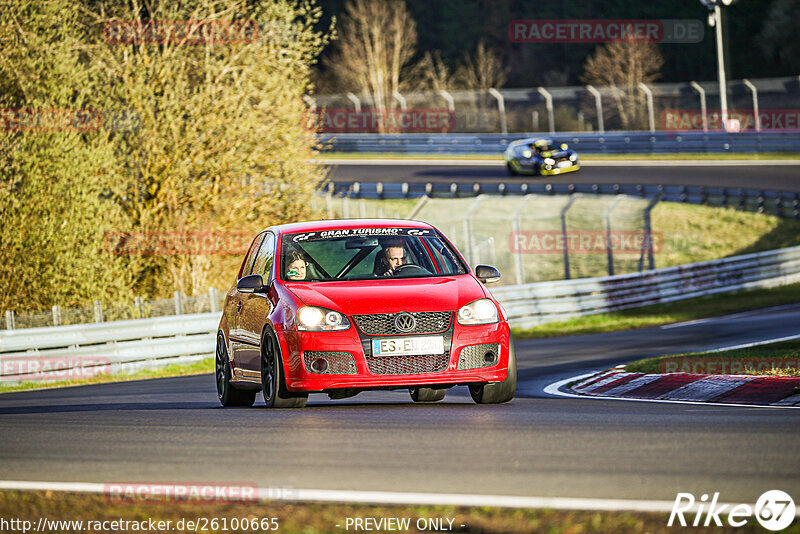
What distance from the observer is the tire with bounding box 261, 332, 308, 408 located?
32.5 ft

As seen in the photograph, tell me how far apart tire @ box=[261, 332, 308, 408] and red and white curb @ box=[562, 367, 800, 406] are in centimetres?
323

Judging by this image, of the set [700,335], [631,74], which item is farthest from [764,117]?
[700,335]

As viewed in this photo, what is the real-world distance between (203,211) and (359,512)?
2368cm

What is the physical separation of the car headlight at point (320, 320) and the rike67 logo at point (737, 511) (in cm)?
439

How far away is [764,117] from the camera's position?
2333 inches

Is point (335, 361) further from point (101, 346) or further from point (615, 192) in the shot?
point (615, 192)

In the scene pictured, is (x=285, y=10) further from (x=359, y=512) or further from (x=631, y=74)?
(x=631, y=74)

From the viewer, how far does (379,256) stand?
10.7m

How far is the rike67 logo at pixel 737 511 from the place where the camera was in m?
5.05

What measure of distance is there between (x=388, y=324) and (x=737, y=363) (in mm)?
5313

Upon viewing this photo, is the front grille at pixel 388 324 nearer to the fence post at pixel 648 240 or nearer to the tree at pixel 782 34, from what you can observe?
the fence post at pixel 648 240

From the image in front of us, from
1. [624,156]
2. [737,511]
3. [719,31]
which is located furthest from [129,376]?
[624,156]

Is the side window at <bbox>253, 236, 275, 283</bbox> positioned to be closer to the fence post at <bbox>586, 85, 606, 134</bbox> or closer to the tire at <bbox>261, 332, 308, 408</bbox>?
the tire at <bbox>261, 332, 308, 408</bbox>

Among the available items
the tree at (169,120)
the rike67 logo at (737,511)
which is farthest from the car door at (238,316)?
the tree at (169,120)
